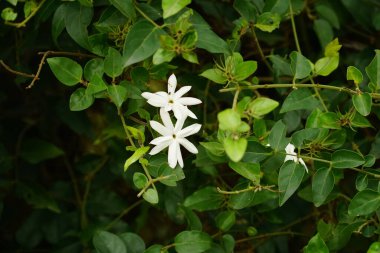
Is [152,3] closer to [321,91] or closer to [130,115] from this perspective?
[130,115]

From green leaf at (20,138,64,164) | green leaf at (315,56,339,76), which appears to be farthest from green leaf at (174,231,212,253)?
green leaf at (20,138,64,164)

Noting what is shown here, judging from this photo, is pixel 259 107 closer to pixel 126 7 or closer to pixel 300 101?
pixel 300 101

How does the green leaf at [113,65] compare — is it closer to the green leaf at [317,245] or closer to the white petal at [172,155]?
the white petal at [172,155]

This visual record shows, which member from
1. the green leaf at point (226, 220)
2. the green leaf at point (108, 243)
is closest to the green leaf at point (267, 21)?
the green leaf at point (226, 220)

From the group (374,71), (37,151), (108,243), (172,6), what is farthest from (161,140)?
(37,151)

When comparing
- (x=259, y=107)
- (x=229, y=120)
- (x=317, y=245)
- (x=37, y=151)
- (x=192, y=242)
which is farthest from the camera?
(x=37, y=151)

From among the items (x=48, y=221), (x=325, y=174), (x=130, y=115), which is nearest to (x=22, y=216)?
(x=48, y=221)

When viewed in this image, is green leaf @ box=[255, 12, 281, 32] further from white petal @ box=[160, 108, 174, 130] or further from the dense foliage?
white petal @ box=[160, 108, 174, 130]
